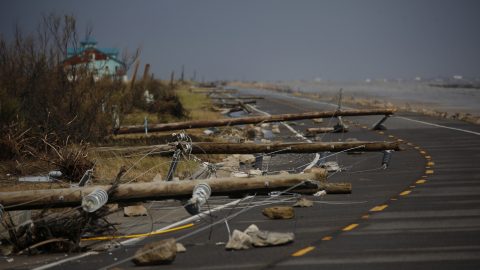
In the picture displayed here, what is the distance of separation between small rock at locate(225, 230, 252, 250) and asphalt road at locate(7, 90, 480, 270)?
0.50 ft

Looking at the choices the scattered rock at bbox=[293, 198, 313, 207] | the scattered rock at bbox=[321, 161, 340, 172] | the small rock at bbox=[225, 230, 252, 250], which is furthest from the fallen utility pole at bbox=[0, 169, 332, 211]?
the scattered rock at bbox=[321, 161, 340, 172]

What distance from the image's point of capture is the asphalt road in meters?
10.0

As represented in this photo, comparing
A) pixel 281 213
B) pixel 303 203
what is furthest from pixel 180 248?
pixel 303 203

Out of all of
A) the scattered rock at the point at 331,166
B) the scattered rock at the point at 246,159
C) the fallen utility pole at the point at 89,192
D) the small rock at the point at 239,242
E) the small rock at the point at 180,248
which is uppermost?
Answer: the fallen utility pole at the point at 89,192

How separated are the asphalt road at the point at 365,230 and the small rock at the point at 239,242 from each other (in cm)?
15

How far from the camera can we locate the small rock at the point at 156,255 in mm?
10094

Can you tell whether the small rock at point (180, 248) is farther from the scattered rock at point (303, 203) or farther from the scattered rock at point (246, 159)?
the scattered rock at point (246, 159)

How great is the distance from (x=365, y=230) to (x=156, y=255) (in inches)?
160

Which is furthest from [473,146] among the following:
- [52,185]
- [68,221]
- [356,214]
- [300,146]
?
[68,221]

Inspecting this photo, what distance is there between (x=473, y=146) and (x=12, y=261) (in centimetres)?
2216

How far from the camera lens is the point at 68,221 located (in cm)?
1184

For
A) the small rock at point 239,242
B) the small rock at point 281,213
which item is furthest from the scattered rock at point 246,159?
the small rock at point 239,242

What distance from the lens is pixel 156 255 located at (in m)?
10.1

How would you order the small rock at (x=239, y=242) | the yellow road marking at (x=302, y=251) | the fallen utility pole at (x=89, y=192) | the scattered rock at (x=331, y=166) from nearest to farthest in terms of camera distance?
the yellow road marking at (x=302, y=251) < the small rock at (x=239, y=242) < the fallen utility pole at (x=89, y=192) < the scattered rock at (x=331, y=166)
